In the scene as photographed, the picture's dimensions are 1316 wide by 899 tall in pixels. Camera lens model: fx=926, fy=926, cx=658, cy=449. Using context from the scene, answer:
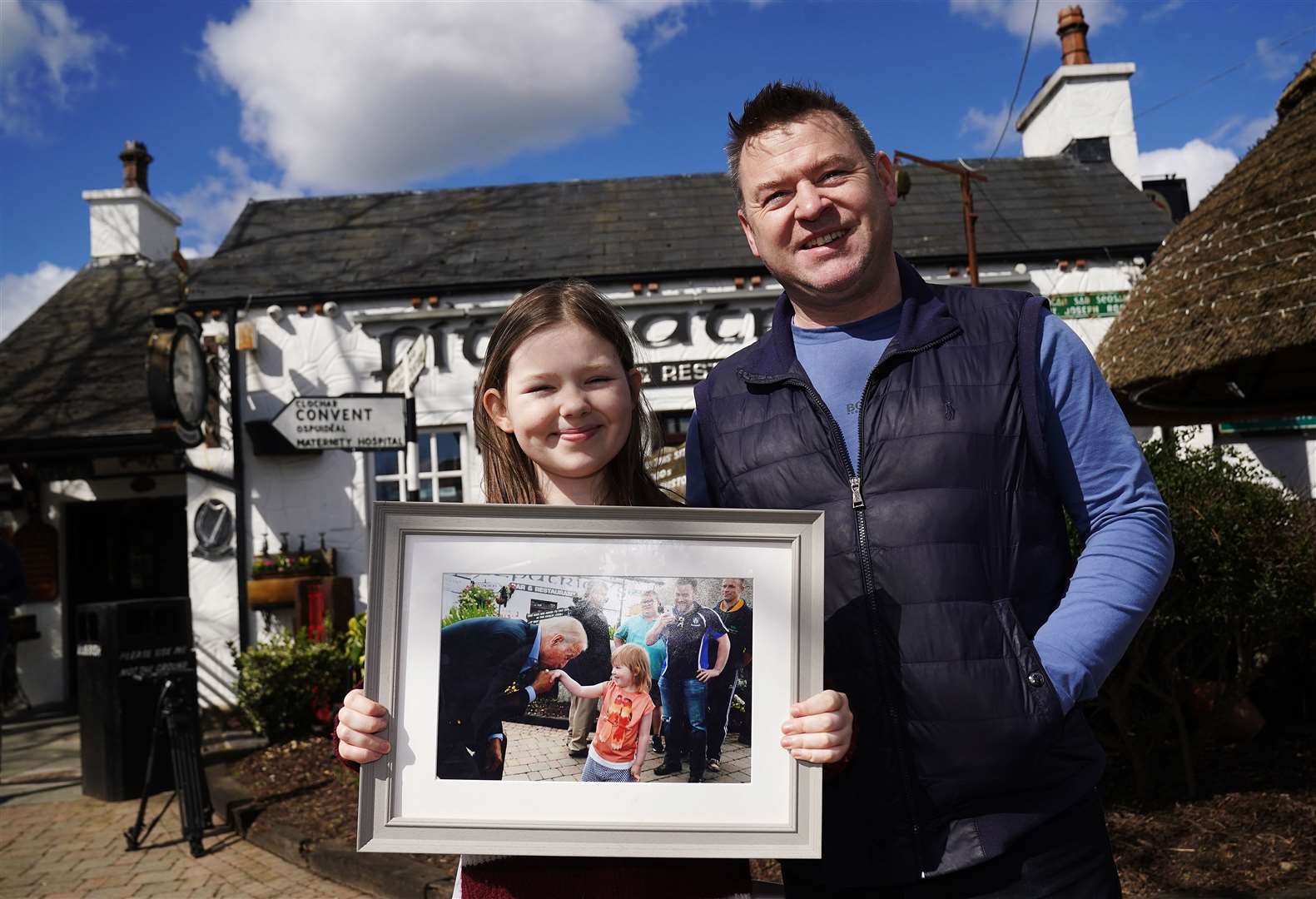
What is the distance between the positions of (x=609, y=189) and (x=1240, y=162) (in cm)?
777

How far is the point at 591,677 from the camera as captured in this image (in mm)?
1540

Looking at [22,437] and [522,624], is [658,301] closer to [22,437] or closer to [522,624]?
[22,437]

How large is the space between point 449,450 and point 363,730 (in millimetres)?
8662

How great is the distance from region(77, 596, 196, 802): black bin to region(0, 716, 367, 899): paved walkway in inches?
8.7

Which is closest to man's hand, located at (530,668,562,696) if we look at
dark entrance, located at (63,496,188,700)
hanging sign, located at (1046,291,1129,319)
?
hanging sign, located at (1046,291,1129,319)

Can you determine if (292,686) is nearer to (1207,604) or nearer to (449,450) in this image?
(449,450)

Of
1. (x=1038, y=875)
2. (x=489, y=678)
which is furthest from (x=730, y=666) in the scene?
(x=1038, y=875)

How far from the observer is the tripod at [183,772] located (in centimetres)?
572

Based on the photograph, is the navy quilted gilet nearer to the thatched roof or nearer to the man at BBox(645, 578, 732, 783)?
the man at BBox(645, 578, 732, 783)

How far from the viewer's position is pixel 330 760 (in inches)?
282

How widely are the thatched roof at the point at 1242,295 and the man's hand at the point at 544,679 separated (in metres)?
4.04

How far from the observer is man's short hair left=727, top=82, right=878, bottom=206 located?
185 cm

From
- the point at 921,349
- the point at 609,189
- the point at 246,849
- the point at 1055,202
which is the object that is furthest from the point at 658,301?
the point at 921,349

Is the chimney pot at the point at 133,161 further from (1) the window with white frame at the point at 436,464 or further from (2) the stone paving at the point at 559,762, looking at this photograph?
(2) the stone paving at the point at 559,762
